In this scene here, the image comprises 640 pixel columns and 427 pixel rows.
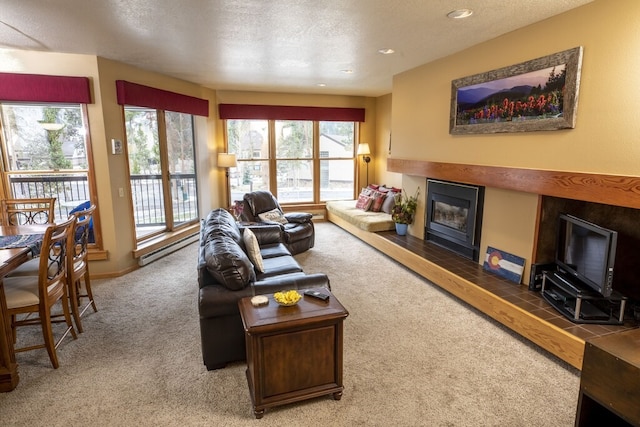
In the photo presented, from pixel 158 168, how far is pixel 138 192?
445 millimetres

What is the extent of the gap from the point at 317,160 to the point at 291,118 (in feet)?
3.37

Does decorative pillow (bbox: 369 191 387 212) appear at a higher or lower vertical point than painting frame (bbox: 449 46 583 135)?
lower

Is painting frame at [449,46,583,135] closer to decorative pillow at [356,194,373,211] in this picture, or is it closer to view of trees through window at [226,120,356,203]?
decorative pillow at [356,194,373,211]

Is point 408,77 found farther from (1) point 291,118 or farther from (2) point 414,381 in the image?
(2) point 414,381

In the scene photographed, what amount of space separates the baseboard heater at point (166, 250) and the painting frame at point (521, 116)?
4.17 m

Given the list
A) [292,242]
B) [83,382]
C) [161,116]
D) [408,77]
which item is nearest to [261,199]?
[292,242]

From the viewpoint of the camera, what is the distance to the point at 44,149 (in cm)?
420

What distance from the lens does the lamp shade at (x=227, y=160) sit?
6488 mm

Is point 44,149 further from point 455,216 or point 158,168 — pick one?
point 455,216

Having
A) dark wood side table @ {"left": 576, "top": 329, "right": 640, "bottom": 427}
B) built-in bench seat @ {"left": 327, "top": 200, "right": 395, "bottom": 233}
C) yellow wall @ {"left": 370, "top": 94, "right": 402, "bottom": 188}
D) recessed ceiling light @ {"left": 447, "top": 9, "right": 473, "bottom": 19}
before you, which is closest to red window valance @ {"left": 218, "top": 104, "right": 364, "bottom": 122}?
yellow wall @ {"left": 370, "top": 94, "right": 402, "bottom": 188}

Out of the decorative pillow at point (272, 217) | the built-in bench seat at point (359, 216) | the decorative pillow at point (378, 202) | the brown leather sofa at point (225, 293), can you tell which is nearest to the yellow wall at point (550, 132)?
the built-in bench seat at point (359, 216)

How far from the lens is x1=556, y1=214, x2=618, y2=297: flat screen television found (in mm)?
2521

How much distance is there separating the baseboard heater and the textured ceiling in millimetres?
2458

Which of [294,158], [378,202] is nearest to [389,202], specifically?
[378,202]
